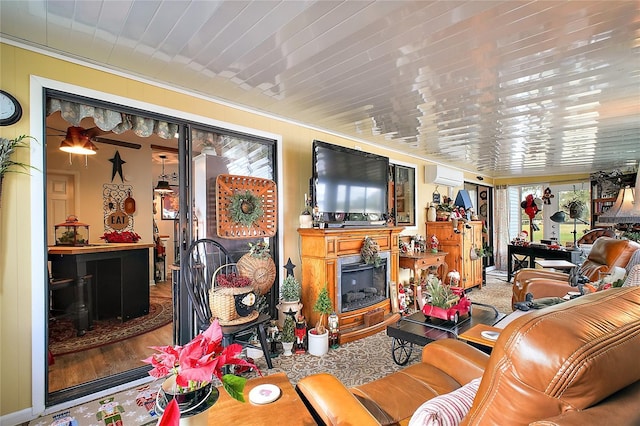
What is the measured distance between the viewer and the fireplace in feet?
11.4

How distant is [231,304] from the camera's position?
8.24 ft

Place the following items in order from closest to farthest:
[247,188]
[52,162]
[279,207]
Result: [247,188]
[279,207]
[52,162]

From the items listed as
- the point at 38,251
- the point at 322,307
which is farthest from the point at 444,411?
the point at 38,251

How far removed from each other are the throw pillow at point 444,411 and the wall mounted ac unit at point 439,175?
501 cm

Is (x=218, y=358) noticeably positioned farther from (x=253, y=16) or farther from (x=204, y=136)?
(x=204, y=136)

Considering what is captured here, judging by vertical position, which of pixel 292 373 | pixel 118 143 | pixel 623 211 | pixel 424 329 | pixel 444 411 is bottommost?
pixel 292 373

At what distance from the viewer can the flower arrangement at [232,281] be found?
263cm

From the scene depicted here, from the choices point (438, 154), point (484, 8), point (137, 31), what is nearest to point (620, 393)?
point (484, 8)

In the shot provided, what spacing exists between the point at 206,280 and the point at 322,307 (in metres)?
1.15

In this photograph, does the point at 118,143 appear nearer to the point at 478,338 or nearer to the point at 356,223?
the point at 356,223

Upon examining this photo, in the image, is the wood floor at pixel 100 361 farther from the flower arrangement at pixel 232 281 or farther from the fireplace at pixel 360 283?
the fireplace at pixel 360 283

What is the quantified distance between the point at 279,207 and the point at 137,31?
6.44 ft

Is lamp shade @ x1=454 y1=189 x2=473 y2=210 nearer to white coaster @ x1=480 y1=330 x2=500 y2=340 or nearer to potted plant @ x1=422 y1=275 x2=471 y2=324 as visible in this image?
potted plant @ x1=422 y1=275 x2=471 y2=324

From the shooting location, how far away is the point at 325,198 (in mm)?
3496
